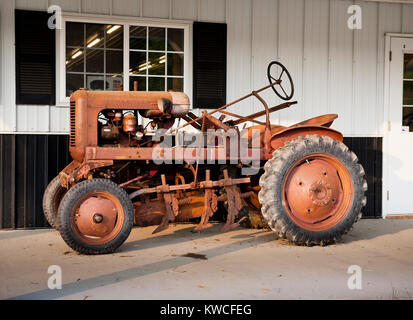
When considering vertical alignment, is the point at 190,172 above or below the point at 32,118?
below

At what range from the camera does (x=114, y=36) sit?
7609 millimetres

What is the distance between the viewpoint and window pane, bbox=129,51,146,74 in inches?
302

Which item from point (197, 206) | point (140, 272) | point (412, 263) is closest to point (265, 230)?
point (197, 206)

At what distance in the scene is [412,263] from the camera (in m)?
5.25

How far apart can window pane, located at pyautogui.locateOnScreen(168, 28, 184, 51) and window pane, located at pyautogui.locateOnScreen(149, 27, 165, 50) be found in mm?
104

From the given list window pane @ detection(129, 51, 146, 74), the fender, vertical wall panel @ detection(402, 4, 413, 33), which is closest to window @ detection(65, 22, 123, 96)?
window pane @ detection(129, 51, 146, 74)

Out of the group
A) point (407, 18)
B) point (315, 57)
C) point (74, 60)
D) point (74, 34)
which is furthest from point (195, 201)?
point (407, 18)

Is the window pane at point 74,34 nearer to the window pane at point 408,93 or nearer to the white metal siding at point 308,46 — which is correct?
the white metal siding at point 308,46

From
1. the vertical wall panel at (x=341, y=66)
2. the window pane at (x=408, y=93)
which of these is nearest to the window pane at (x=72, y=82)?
the vertical wall panel at (x=341, y=66)

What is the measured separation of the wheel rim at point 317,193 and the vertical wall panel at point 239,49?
7.10ft

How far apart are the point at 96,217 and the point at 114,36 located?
10.4ft

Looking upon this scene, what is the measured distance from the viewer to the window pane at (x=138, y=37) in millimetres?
7672

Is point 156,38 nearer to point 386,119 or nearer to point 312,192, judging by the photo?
point 312,192

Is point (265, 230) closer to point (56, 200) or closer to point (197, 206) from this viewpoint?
point (197, 206)
